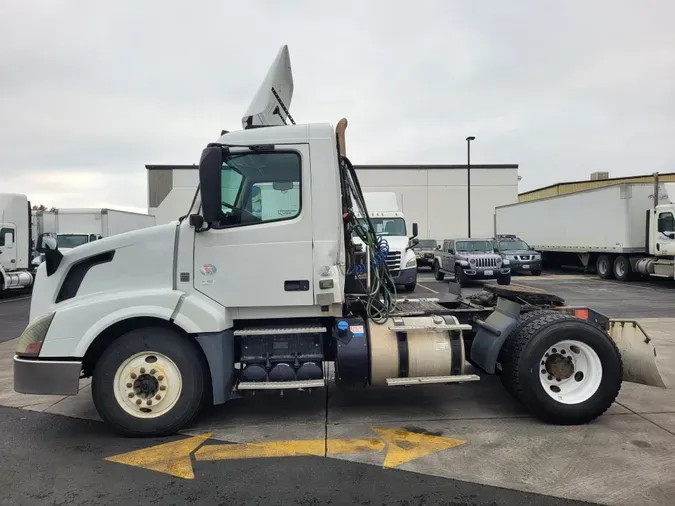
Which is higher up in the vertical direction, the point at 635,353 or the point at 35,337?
the point at 35,337

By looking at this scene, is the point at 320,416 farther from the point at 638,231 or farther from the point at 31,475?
the point at 638,231

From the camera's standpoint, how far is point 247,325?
481cm

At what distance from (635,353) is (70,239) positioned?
23.1m

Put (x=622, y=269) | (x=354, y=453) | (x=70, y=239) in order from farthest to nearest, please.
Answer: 1. (x=70, y=239)
2. (x=622, y=269)
3. (x=354, y=453)

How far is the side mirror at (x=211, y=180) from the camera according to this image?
413 cm

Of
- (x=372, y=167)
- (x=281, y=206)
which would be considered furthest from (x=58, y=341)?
(x=372, y=167)

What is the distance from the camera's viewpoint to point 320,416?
16.5ft

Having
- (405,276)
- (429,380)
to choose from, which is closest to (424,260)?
(405,276)

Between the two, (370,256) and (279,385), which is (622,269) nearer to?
(370,256)

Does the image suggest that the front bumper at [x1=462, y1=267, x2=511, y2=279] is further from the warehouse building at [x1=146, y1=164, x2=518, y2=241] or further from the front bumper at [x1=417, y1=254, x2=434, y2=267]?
the warehouse building at [x1=146, y1=164, x2=518, y2=241]

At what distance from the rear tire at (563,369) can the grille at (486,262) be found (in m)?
12.9

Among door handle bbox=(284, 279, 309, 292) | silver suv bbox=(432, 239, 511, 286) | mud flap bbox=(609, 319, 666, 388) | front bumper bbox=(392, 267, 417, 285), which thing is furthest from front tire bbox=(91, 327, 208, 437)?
silver suv bbox=(432, 239, 511, 286)

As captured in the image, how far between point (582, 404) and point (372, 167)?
35944 millimetres

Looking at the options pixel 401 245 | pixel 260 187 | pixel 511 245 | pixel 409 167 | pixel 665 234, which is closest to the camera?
pixel 260 187
